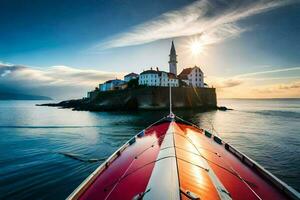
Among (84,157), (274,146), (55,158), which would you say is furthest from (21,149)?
(274,146)

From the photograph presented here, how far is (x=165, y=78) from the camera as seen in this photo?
69812 mm

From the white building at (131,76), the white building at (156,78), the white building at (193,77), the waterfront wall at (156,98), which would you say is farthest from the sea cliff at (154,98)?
the white building at (131,76)

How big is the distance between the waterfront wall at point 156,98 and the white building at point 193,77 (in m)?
8.17

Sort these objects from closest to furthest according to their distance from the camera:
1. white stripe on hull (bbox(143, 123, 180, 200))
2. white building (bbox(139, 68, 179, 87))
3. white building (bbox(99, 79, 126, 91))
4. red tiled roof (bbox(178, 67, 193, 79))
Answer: white stripe on hull (bbox(143, 123, 180, 200)) < white building (bbox(139, 68, 179, 87)) < red tiled roof (bbox(178, 67, 193, 79)) < white building (bbox(99, 79, 126, 91))

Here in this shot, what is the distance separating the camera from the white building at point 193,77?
71.7 m

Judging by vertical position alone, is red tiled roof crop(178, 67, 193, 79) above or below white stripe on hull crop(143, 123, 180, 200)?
above

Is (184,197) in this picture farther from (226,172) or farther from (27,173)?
(27,173)

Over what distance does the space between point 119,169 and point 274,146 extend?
13771mm

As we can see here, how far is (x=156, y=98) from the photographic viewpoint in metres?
56.4

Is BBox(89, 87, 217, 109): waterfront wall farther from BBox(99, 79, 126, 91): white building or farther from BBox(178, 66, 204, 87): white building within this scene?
BBox(99, 79, 126, 91): white building

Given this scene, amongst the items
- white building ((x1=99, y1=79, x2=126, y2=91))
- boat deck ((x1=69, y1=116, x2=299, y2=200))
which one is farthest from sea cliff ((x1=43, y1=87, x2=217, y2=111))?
boat deck ((x1=69, y1=116, x2=299, y2=200))

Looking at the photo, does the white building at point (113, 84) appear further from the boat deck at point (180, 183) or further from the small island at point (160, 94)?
the boat deck at point (180, 183)

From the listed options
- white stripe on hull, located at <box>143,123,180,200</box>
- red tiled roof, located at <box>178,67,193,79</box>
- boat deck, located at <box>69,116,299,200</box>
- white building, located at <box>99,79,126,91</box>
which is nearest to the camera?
white stripe on hull, located at <box>143,123,180,200</box>

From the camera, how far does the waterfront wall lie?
5641cm
